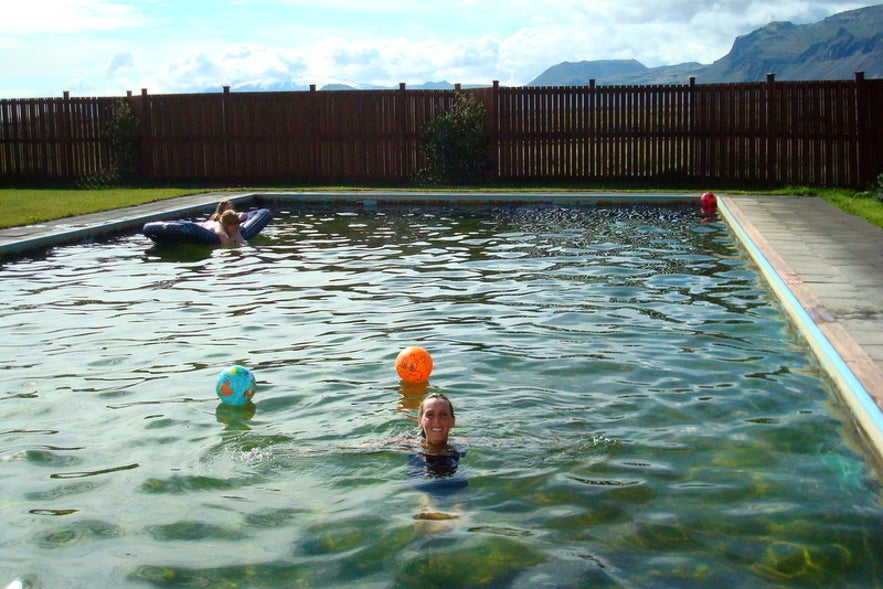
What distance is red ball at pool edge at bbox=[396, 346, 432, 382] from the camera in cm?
661

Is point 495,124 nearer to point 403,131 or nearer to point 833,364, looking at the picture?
point 403,131

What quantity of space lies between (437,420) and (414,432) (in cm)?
74

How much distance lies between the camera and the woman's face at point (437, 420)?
516cm

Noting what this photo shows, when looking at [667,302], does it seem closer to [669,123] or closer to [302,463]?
[302,463]

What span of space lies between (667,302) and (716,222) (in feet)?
20.4

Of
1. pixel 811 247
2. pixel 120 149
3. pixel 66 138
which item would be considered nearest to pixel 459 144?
pixel 120 149

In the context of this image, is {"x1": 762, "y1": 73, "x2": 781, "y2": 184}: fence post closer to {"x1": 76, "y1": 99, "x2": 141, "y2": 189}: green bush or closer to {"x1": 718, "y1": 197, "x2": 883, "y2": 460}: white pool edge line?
{"x1": 718, "y1": 197, "x2": 883, "y2": 460}: white pool edge line

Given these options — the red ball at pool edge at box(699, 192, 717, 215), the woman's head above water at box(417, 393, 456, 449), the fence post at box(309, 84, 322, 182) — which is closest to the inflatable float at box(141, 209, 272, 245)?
the red ball at pool edge at box(699, 192, 717, 215)

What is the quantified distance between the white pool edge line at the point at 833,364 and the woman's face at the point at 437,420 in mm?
2091

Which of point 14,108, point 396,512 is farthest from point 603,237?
point 14,108

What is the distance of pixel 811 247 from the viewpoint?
35.3 feet

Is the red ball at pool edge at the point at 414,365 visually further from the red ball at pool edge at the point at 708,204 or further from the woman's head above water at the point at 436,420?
the red ball at pool edge at the point at 708,204

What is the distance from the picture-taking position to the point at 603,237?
531 inches

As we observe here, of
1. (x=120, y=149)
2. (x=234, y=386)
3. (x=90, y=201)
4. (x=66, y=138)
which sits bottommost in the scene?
(x=234, y=386)
